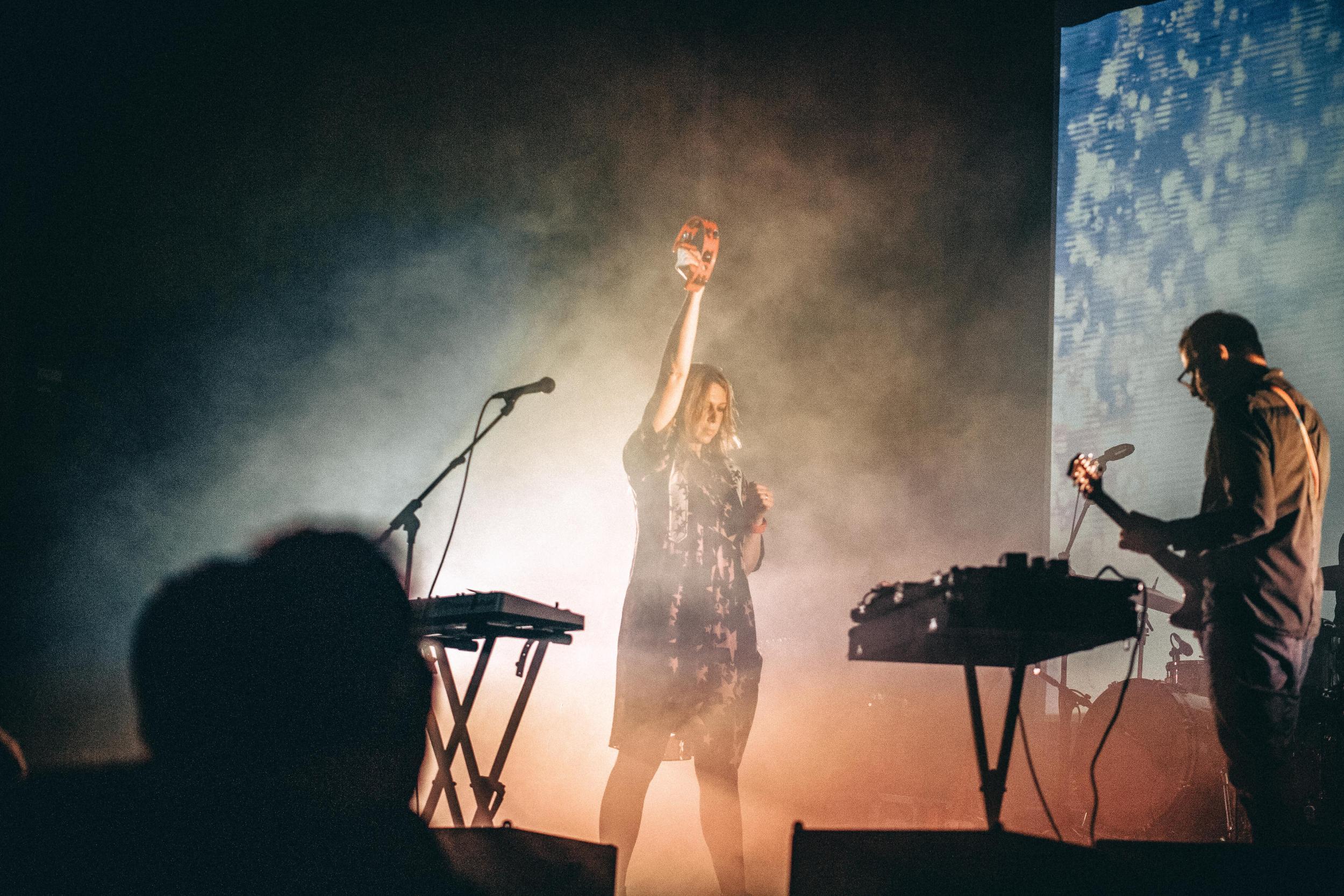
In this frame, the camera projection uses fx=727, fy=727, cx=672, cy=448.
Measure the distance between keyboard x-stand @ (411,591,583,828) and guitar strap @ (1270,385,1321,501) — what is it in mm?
1999

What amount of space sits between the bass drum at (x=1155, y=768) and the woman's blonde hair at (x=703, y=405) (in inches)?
90.3

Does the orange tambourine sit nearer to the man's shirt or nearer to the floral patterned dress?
the floral patterned dress

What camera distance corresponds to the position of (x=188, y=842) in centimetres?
80

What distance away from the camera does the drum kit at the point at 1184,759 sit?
2777 mm

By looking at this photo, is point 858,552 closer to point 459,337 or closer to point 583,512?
point 583,512

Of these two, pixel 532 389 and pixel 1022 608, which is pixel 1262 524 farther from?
pixel 532 389

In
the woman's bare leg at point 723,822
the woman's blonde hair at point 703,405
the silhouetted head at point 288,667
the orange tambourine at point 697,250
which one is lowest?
the woman's bare leg at point 723,822

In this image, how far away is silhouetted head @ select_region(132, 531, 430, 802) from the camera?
703 millimetres

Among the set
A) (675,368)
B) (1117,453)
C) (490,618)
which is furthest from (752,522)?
(1117,453)

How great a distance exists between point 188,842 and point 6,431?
9.18ft

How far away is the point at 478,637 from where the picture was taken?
2.40 meters

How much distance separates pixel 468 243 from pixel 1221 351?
10.3 feet

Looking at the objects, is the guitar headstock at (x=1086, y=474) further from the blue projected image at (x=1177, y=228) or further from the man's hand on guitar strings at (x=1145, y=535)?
the blue projected image at (x=1177, y=228)

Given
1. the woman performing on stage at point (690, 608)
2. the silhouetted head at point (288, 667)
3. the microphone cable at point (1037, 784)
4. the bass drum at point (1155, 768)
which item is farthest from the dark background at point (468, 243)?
the silhouetted head at point (288, 667)
